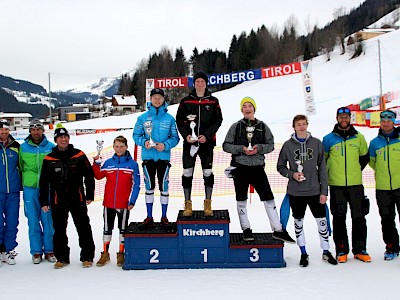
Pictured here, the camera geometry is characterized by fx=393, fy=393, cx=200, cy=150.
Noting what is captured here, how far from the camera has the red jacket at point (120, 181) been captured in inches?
188

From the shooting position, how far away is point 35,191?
4926 millimetres

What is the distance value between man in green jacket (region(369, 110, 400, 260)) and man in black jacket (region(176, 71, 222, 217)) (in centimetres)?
196

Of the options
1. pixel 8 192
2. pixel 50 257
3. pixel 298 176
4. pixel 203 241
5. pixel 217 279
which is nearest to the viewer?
pixel 217 279

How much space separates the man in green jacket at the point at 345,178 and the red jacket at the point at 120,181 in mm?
2387

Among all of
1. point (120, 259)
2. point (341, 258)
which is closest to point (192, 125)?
point (120, 259)

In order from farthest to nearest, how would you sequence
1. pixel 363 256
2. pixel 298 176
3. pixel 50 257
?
pixel 50 257
pixel 363 256
pixel 298 176

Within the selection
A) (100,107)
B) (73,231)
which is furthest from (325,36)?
(73,231)

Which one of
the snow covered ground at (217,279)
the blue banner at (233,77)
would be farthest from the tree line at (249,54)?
the snow covered ground at (217,279)

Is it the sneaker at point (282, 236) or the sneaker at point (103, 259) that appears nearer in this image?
the sneaker at point (282, 236)

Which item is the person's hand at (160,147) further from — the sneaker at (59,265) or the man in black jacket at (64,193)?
the sneaker at (59,265)

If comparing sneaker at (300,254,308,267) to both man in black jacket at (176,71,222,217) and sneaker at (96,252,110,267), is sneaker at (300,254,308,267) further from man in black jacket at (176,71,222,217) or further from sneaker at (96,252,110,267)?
sneaker at (96,252,110,267)

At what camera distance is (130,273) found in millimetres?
4512

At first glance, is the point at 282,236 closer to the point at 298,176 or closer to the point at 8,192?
the point at 298,176

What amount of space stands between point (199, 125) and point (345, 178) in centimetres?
185
